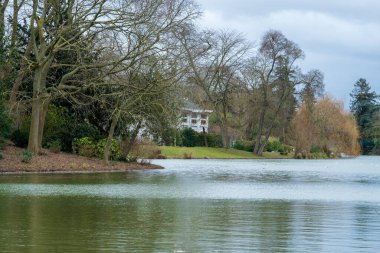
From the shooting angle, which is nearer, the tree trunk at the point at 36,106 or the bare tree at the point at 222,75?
the tree trunk at the point at 36,106

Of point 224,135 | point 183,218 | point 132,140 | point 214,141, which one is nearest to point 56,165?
point 132,140

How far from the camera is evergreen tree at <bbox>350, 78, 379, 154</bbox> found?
392ft

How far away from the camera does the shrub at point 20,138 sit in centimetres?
3800

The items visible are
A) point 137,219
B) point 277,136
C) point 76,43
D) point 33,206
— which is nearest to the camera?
point 137,219

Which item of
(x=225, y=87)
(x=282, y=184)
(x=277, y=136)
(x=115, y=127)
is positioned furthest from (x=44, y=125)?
(x=277, y=136)

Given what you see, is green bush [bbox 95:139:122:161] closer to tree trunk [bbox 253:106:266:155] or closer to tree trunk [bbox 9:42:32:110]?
tree trunk [bbox 9:42:32:110]

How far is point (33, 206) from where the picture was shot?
1698 centimetres

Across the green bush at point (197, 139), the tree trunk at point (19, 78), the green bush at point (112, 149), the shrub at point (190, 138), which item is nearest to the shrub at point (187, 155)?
the green bush at point (197, 139)

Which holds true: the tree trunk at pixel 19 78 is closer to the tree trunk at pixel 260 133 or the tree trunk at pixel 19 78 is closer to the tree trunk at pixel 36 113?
the tree trunk at pixel 36 113

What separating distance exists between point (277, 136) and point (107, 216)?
92906mm

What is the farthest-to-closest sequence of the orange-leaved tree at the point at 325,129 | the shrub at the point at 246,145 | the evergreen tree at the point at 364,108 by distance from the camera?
1. the evergreen tree at the point at 364,108
2. the shrub at the point at 246,145
3. the orange-leaved tree at the point at 325,129

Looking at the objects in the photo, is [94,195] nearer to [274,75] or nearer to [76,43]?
[76,43]

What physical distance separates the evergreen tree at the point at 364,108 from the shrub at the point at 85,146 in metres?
86.6

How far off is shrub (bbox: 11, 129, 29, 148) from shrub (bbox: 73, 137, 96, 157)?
9.25 feet
